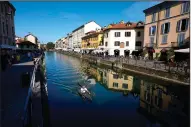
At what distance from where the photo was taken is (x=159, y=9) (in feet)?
102

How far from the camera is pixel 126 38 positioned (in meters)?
42.8

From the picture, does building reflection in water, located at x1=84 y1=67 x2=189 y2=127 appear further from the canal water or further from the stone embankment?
the stone embankment

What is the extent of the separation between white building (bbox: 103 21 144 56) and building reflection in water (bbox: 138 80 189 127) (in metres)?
27.3

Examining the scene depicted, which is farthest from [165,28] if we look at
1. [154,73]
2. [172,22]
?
[154,73]

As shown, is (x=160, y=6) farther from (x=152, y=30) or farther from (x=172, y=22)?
(x=152, y=30)

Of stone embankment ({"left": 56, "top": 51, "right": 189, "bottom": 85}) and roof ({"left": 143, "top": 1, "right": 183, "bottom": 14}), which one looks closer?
stone embankment ({"left": 56, "top": 51, "right": 189, "bottom": 85})

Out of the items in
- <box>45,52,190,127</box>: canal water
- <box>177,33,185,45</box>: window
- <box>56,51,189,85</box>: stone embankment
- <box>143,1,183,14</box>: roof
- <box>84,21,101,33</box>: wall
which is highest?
<box>84,21,101,33</box>: wall

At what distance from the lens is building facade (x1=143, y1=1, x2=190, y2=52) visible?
25734mm

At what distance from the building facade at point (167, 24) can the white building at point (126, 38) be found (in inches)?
265

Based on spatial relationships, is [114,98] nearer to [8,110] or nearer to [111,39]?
[8,110]

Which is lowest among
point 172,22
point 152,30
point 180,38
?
point 180,38

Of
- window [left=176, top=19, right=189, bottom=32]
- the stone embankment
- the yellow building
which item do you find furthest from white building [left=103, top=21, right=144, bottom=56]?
window [left=176, top=19, right=189, bottom=32]

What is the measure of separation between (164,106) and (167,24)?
2208 centimetres

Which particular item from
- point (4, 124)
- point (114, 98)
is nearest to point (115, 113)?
point (114, 98)
